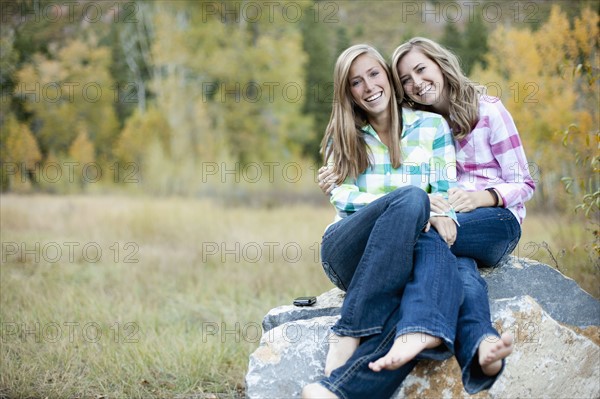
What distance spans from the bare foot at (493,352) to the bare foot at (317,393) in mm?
494

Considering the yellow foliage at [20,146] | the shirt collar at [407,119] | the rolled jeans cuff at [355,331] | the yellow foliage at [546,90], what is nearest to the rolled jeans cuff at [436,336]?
the rolled jeans cuff at [355,331]

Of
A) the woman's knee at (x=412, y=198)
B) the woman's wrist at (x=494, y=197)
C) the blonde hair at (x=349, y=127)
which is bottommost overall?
the woman's wrist at (x=494, y=197)

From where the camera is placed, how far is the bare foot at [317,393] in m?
2.04

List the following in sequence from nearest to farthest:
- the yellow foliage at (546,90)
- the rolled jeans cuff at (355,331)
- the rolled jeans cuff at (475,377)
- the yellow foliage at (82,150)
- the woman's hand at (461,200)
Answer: the rolled jeans cuff at (475,377) < the rolled jeans cuff at (355,331) < the woman's hand at (461,200) < the yellow foliage at (546,90) < the yellow foliage at (82,150)

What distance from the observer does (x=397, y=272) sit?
7.11ft

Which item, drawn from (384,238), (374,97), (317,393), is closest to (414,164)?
(374,97)

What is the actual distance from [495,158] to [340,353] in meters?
1.20

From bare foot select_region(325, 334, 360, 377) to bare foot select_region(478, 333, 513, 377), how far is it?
44 centimetres

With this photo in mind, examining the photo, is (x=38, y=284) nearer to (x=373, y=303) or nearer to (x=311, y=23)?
(x=373, y=303)

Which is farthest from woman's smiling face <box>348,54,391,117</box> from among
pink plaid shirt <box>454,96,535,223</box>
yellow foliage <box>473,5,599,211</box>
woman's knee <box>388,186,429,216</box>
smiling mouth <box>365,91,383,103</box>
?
yellow foliage <box>473,5,599,211</box>

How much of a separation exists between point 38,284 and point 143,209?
10.3 ft

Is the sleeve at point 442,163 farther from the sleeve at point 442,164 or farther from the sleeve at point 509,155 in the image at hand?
the sleeve at point 509,155

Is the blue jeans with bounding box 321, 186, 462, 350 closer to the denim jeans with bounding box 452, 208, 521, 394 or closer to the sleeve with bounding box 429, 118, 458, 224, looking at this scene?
the denim jeans with bounding box 452, 208, 521, 394

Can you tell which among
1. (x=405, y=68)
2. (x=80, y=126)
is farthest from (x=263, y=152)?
(x=405, y=68)
